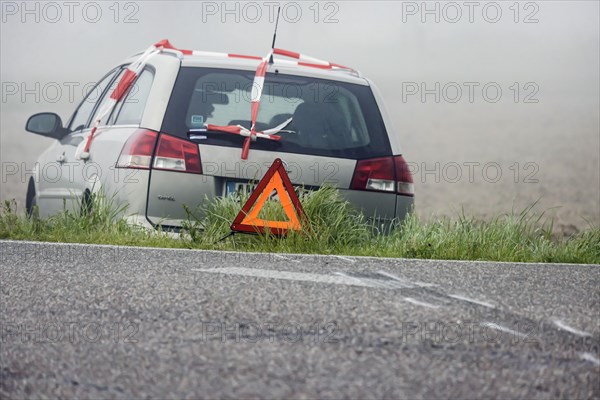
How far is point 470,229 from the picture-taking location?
31.0 ft

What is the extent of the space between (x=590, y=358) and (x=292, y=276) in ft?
7.32

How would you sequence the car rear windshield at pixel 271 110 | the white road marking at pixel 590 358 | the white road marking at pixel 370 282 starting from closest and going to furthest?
1. the white road marking at pixel 590 358
2. the white road marking at pixel 370 282
3. the car rear windshield at pixel 271 110

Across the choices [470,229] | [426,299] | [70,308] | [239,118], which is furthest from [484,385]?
[470,229]

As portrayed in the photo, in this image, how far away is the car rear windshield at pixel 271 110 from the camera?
8117 millimetres

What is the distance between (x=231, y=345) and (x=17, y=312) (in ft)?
4.15

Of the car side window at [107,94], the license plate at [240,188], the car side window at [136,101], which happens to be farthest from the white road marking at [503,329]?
the car side window at [107,94]

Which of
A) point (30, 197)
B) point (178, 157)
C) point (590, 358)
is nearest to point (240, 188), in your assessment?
point (178, 157)

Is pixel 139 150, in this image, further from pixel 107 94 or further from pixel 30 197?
pixel 30 197

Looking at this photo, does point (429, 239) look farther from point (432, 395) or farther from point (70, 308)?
point (432, 395)

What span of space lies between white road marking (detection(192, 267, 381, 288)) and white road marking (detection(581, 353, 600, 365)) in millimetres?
1669

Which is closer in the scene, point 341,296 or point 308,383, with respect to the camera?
point 308,383

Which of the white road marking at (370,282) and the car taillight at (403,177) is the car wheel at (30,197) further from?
the white road marking at (370,282)

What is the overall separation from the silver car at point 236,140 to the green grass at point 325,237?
0.36ft

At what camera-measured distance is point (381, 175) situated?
27.5ft
